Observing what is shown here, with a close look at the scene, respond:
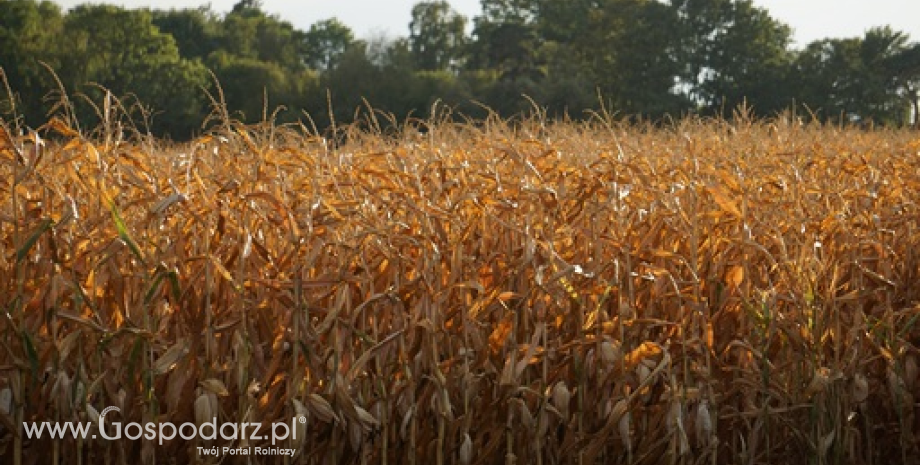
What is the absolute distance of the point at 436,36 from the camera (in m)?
59.9

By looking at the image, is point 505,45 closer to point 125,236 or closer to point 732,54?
point 732,54

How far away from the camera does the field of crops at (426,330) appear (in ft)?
11.5

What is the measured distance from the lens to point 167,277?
3.40 metres

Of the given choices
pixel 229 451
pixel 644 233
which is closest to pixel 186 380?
pixel 229 451

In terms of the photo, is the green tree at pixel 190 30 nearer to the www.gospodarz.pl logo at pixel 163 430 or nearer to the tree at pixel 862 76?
the tree at pixel 862 76

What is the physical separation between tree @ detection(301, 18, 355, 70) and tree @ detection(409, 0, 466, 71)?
14.9m

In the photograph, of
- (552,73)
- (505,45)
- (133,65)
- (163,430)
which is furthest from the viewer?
(505,45)

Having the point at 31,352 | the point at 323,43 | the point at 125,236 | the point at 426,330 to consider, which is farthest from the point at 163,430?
the point at 323,43

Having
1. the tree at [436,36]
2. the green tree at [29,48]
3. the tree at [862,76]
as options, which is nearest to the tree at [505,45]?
the tree at [436,36]

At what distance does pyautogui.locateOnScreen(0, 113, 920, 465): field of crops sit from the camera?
3496 mm

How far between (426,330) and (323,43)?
7495cm

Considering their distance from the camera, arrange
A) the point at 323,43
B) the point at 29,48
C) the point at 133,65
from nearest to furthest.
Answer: the point at 29,48, the point at 133,65, the point at 323,43

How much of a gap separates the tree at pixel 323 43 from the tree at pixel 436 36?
1490cm

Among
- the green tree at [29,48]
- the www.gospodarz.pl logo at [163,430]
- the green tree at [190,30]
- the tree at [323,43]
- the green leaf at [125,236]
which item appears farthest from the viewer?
the tree at [323,43]
